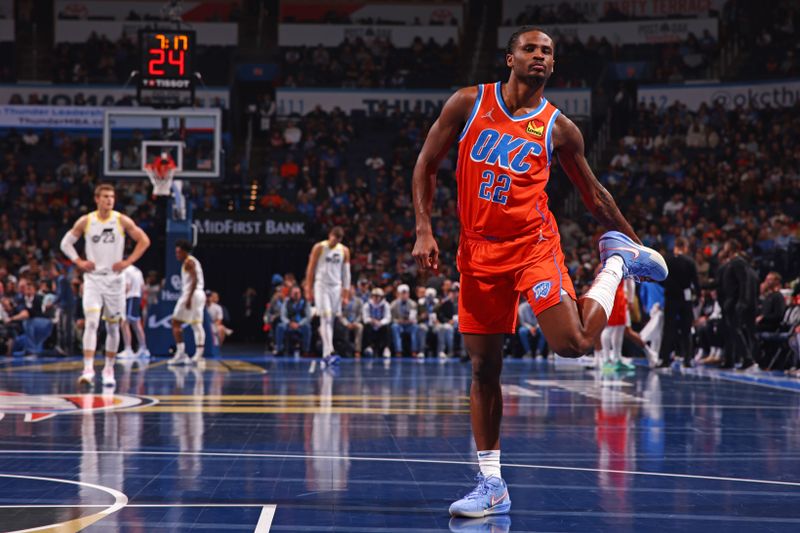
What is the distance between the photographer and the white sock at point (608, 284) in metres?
4.81

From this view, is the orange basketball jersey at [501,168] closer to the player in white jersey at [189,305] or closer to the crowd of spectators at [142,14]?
the player in white jersey at [189,305]

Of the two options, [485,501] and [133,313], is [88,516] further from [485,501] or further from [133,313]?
[133,313]

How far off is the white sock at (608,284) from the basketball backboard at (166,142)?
1455 cm

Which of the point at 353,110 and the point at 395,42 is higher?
the point at 395,42

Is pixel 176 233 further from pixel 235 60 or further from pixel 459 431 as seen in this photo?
pixel 235 60

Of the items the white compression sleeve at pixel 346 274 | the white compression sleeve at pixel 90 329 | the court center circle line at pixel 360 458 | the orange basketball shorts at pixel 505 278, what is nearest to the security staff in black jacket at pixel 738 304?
the white compression sleeve at pixel 346 274

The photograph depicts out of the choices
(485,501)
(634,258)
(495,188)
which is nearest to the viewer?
(485,501)

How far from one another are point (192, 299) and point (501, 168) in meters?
13.0

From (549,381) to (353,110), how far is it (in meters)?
19.3

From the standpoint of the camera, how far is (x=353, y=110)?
31.4 m

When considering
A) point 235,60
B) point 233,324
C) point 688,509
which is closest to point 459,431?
point 688,509

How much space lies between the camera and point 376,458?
639 centimetres

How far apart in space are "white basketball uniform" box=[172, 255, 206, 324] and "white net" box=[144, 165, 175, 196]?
7.41 ft

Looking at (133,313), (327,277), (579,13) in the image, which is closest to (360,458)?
(327,277)
